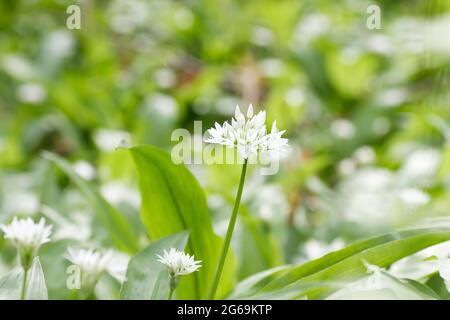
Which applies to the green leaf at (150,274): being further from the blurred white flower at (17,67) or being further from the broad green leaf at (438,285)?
the blurred white flower at (17,67)

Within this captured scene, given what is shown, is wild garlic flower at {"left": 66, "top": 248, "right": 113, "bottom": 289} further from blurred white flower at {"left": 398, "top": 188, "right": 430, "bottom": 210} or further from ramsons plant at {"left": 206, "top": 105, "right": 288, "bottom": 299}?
blurred white flower at {"left": 398, "top": 188, "right": 430, "bottom": 210}

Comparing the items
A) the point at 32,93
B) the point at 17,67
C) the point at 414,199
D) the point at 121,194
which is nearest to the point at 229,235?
the point at 414,199

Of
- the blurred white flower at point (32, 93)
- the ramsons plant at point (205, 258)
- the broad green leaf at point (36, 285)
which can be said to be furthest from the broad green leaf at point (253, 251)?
the blurred white flower at point (32, 93)

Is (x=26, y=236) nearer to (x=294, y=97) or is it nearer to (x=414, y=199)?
(x=414, y=199)

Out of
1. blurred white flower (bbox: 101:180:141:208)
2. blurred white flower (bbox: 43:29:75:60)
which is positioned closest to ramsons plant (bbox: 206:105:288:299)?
blurred white flower (bbox: 101:180:141:208)

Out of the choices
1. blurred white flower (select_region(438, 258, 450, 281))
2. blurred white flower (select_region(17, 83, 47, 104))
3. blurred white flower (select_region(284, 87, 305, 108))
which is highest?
blurred white flower (select_region(17, 83, 47, 104))

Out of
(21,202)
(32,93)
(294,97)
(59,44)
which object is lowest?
(21,202)
